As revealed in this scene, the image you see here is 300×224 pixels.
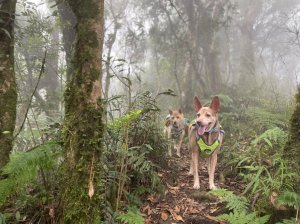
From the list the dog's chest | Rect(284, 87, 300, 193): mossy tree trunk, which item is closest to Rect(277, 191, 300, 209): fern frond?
Rect(284, 87, 300, 193): mossy tree trunk

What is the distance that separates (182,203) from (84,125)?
234 centimetres

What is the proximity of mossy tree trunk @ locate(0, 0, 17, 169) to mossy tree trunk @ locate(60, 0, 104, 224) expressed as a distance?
0.94 meters

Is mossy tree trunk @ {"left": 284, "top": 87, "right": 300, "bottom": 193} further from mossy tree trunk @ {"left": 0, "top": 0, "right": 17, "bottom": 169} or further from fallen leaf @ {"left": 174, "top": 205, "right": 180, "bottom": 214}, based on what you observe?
mossy tree trunk @ {"left": 0, "top": 0, "right": 17, "bottom": 169}

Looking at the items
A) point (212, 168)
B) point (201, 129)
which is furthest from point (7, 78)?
point (212, 168)

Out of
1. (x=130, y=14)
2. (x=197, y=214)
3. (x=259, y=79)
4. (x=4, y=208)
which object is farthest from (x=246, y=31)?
(x=4, y=208)

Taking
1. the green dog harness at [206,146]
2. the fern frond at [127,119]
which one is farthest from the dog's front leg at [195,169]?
the fern frond at [127,119]

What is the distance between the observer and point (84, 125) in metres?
3.47

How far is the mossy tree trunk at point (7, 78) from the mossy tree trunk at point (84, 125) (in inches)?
37.2

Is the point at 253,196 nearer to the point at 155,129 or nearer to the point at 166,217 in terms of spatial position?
the point at 166,217

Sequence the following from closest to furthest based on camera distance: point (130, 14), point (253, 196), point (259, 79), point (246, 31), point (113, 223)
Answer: point (113, 223)
point (253, 196)
point (259, 79)
point (246, 31)
point (130, 14)

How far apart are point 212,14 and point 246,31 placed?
738 cm

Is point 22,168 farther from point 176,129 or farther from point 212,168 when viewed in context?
point 176,129

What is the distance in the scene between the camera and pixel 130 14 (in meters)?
24.9

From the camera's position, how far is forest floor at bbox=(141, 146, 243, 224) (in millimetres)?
4449
